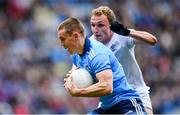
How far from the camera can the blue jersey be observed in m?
7.98

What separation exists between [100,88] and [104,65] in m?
0.23

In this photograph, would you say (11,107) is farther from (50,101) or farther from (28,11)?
(28,11)

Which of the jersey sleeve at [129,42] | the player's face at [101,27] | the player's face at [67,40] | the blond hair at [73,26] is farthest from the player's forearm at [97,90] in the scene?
the jersey sleeve at [129,42]

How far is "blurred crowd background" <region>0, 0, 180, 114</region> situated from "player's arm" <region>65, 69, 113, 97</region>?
6105 millimetres

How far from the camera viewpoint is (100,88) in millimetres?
7871

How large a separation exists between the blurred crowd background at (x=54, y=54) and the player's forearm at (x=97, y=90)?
240 inches

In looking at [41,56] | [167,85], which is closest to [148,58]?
[167,85]

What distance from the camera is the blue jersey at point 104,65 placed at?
798 cm

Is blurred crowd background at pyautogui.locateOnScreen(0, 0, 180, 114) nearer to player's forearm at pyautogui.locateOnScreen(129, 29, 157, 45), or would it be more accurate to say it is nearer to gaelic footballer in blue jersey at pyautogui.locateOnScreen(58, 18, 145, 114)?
player's forearm at pyautogui.locateOnScreen(129, 29, 157, 45)

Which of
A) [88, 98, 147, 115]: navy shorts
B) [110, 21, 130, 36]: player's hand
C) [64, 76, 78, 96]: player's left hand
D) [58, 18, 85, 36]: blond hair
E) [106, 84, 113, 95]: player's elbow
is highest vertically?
[58, 18, 85, 36]: blond hair

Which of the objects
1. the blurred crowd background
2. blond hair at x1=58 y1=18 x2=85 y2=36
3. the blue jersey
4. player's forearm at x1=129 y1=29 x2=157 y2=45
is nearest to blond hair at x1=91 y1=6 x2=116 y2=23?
player's forearm at x1=129 y1=29 x2=157 y2=45

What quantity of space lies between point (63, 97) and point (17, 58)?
1.37 meters

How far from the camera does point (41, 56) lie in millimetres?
15945

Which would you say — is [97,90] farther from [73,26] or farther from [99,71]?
[73,26]
